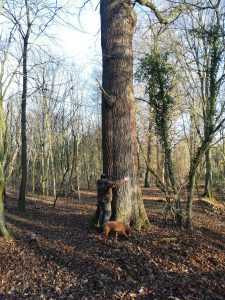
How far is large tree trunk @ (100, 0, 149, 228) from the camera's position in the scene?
8969mm

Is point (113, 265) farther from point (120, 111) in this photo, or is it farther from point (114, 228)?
point (120, 111)

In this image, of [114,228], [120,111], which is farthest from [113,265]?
[120,111]

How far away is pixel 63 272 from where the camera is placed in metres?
6.45

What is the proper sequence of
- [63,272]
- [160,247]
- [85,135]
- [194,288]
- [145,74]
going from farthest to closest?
1. [85,135]
2. [145,74]
3. [160,247]
4. [63,272]
5. [194,288]

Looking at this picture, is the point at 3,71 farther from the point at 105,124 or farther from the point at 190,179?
the point at 190,179

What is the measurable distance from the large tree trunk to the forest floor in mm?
872

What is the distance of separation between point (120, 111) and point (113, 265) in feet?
13.9

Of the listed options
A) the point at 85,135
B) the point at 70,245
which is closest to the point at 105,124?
the point at 70,245

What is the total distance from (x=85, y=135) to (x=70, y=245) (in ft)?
97.1

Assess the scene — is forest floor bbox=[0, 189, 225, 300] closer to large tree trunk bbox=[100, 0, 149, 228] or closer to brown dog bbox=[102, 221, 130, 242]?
brown dog bbox=[102, 221, 130, 242]

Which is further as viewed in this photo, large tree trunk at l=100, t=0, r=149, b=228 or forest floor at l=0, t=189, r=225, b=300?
large tree trunk at l=100, t=0, r=149, b=228

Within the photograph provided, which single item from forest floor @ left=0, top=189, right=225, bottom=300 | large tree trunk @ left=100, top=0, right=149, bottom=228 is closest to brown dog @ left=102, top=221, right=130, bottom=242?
forest floor @ left=0, top=189, right=225, bottom=300

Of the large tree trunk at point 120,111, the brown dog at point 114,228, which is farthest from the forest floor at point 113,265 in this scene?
the large tree trunk at point 120,111

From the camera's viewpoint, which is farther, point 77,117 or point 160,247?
point 77,117
